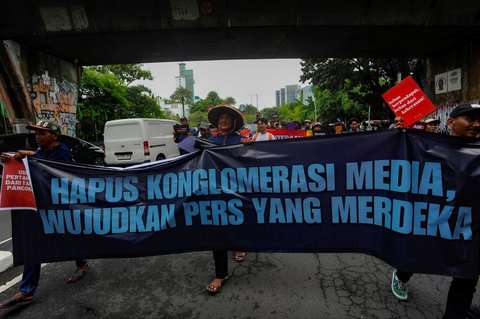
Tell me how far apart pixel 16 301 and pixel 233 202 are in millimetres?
2237

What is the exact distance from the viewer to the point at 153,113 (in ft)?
94.6

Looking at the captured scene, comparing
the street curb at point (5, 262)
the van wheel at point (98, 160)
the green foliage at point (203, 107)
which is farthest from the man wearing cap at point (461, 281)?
the green foliage at point (203, 107)

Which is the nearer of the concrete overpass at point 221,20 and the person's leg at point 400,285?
the person's leg at point 400,285

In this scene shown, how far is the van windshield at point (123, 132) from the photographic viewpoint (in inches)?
470

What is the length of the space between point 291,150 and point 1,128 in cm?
1791

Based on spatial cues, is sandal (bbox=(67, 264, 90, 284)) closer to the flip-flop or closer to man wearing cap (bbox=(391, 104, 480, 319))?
the flip-flop

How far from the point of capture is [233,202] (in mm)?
2900

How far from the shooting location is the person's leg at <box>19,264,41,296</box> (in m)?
2.89

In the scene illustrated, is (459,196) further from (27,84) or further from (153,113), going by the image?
(153,113)

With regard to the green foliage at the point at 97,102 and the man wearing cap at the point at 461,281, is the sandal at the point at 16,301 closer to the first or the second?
the man wearing cap at the point at 461,281

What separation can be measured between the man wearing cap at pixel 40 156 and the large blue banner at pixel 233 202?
146 millimetres

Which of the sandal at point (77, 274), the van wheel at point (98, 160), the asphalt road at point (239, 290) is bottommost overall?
the asphalt road at point (239, 290)

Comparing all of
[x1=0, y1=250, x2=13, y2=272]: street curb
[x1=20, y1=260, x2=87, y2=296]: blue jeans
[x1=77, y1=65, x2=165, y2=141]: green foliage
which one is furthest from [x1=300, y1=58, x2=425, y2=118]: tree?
[x1=20, y1=260, x2=87, y2=296]: blue jeans

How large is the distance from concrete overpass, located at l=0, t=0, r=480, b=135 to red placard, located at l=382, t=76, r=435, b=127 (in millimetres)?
6968
